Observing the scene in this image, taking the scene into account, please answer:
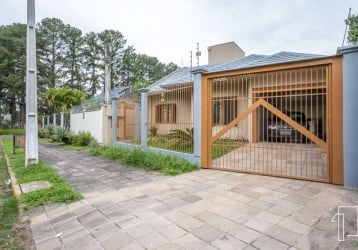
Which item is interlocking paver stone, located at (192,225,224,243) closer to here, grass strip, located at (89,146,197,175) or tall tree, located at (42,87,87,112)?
grass strip, located at (89,146,197,175)

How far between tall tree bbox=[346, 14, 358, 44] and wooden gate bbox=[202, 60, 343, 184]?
9039 mm

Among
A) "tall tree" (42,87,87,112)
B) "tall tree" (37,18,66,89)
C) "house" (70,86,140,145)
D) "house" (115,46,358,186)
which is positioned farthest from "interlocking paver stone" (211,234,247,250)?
"tall tree" (37,18,66,89)

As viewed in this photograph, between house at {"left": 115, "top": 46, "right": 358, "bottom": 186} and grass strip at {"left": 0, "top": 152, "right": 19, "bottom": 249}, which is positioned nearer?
grass strip at {"left": 0, "top": 152, "right": 19, "bottom": 249}

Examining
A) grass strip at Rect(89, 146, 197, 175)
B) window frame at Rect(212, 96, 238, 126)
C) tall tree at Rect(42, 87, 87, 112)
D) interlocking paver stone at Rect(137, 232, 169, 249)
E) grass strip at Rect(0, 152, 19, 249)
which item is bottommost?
grass strip at Rect(0, 152, 19, 249)

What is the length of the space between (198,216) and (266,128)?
4925 mm

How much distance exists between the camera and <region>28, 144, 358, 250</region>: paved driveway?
2.53 m

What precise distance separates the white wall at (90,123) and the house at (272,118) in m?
4.23

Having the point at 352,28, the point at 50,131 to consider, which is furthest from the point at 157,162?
the point at 352,28

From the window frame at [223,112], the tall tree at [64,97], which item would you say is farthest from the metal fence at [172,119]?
the tall tree at [64,97]

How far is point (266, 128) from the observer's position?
23.9 feet

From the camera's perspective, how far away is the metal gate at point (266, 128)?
562 cm

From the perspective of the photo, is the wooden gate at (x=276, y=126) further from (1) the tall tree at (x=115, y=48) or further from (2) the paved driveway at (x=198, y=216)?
(1) the tall tree at (x=115, y=48)

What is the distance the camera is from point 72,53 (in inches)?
1421

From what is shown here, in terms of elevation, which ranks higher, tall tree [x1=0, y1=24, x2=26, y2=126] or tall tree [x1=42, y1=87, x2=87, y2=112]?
tall tree [x1=0, y1=24, x2=26, y2=126]
